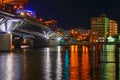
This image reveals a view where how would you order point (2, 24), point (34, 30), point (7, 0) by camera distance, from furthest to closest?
point (34, 30)
point (7, 0)
point (2, 24)

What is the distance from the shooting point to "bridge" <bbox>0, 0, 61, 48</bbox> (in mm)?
82369

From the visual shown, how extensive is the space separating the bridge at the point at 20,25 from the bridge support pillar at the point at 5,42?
1.55 meters

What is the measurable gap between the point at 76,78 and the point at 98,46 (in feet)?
7.25

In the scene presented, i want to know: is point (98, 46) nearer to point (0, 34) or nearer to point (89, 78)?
point (89, 78)

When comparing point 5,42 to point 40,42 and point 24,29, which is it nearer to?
point 24,29

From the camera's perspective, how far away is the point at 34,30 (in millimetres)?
142750

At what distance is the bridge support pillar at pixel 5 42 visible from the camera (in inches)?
3297

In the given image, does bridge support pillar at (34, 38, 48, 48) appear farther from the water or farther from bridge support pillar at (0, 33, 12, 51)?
the water

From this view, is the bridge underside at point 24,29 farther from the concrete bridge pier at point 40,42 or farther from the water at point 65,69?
the water at point 65,69

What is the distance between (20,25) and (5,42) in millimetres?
21185

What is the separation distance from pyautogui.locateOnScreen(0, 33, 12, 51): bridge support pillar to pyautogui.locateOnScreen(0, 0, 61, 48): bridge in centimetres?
155

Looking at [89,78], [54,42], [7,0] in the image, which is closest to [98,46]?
[89,78]

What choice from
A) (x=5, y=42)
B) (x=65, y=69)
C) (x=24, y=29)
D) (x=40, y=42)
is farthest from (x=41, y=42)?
(x=65, y=69)

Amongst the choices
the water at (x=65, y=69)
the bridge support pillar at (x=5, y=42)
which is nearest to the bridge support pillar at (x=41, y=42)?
the bridge support pillar at (x=5, y=42)
